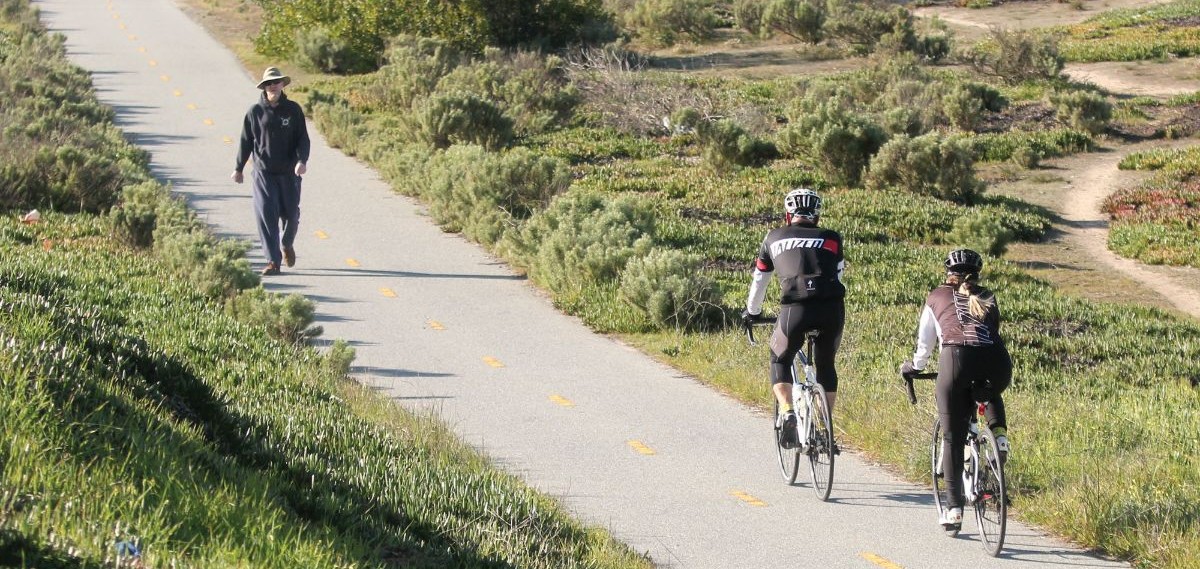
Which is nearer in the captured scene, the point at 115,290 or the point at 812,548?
the point at 812,548

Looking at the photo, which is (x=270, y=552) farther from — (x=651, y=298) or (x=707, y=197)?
(x=707, y=197)

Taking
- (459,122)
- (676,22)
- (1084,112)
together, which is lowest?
(1084,112)

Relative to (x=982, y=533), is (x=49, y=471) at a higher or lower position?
higher

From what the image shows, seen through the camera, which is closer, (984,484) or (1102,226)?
(984,484)

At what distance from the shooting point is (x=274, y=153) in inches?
567

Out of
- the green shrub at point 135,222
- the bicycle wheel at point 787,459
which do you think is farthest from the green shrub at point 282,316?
the bicycle wheel at point 787,459

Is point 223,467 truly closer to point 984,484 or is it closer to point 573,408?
point 984,484

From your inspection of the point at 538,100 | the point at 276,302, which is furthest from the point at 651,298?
the point at 538,100

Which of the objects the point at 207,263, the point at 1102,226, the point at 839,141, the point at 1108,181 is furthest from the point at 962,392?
the point at 1108,181

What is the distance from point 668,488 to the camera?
8.47m

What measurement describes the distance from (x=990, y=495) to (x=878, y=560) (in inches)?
26.4

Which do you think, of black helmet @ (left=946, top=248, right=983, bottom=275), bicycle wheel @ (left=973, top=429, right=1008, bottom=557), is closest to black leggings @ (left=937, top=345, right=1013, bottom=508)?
bicycle wheel @ (left=973, top=429, right=1008, bottom=557)

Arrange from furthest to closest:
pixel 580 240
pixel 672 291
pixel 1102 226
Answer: pixel 1102 226 < pixel 580 240 < pixel 672 291

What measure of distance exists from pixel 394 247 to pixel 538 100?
12968 mm
